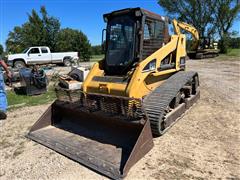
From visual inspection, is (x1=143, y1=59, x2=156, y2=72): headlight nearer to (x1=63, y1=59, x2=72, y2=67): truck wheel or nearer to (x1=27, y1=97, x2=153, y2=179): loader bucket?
(x1=27, y1=97, x2=153, y2=179): loader bucket

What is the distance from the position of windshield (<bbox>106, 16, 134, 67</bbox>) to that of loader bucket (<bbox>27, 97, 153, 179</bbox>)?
132 cm

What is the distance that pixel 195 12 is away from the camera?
31.4 m

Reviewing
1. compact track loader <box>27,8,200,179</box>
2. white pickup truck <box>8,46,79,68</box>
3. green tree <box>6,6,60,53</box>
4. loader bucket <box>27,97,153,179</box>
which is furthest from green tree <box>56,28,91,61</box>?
loader bucket <box>27,97,153,179</box>

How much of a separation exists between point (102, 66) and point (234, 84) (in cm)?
578

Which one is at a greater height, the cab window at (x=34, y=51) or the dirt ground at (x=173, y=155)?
the cab window at (x=34, y=51)

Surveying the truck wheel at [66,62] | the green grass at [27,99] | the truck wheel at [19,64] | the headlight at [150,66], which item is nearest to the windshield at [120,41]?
the headlight at [150,66]

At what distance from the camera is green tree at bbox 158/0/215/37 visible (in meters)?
30.9

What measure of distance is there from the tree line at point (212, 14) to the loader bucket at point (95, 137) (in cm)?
2790

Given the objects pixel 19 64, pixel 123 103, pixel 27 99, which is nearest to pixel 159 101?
pixel 123 103

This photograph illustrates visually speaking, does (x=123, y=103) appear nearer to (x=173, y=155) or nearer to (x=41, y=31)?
(x=173, y=155)

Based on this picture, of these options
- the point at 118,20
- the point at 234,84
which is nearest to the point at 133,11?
the point at 118,20

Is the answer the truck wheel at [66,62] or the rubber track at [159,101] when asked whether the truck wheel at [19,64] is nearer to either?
the truck wheel at [66,62]

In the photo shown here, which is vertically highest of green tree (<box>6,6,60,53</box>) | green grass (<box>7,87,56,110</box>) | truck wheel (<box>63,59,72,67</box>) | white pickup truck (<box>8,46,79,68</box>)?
green tree (<box>6,6,60,53</box>)

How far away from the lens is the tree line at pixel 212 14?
2959cm
